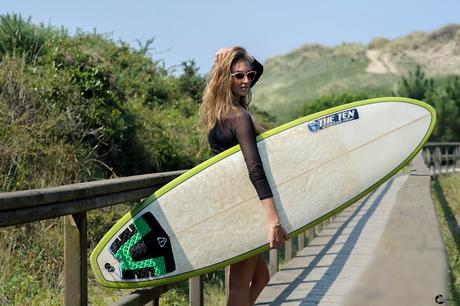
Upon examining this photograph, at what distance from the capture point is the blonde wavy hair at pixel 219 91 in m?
3.15

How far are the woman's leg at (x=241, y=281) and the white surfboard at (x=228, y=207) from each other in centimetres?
9

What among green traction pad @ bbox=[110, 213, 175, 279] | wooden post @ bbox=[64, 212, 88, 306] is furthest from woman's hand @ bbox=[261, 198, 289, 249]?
wooden post @ bbox=[64, 212, 88, 306]

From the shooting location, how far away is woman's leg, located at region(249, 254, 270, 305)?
3.42 meters

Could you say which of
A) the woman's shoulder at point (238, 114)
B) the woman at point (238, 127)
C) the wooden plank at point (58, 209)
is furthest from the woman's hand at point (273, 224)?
the wooden plank at point (58, 209)

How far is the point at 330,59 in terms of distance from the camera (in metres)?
88.1

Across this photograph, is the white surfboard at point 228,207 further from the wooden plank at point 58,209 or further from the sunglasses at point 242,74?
the sunglasses at point 242,74

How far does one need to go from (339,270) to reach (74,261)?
395cm

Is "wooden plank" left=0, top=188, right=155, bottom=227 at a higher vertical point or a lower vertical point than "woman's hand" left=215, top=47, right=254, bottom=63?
lower

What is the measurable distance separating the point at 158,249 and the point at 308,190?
84 cm

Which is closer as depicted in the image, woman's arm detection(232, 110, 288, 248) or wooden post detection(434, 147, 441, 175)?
woman's arm detection(232, 110, 288, 248)

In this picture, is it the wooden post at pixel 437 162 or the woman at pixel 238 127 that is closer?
the woman at pixel 238 127

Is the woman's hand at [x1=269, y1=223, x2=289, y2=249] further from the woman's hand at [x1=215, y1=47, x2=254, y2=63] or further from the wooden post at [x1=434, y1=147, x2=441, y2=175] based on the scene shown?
the wooden post at [x1=434, y1=147, x2=441, y2=175]
